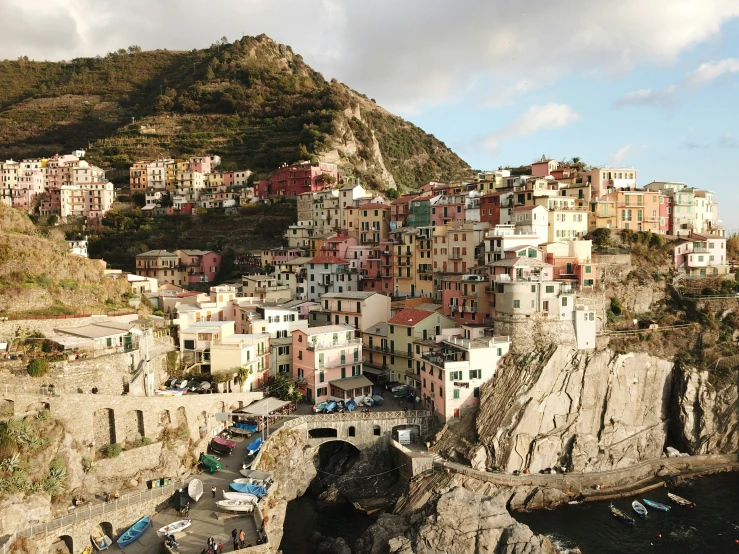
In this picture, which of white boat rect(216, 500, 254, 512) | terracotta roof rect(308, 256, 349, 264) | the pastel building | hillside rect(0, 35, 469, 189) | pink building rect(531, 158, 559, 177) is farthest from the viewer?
hillside rect(0, 35, 469, 189)

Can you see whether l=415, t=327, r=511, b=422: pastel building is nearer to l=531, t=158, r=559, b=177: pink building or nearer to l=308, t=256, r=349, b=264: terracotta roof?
l=308, t=256, r=349, b=264: terracotta roof

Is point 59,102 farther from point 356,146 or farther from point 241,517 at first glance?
point 241,517

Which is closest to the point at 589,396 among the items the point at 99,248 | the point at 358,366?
the point at 358,366

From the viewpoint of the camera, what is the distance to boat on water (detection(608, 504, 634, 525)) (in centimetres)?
3525

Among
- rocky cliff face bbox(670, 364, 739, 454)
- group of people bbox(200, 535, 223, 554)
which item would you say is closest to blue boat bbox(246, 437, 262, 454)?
group of people bbox(200, 535, 223, 554)

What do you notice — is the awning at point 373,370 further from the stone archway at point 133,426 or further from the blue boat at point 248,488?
the stone archway at point 133,426

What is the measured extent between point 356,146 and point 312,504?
263 ft

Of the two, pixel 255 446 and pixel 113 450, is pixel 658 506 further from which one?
pixel 113 450

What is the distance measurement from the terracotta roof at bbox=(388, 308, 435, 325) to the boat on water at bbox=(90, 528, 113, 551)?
27.5 meters

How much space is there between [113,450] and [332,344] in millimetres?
19376

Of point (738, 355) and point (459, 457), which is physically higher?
point (738, 355)

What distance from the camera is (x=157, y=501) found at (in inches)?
1206

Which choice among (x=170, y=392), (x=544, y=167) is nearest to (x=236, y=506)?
(x=170, y=392)

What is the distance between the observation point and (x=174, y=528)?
28.0 meters
